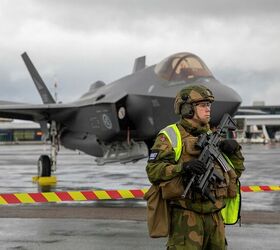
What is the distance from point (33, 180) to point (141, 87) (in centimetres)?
531

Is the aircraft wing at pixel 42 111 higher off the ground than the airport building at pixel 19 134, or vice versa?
the aircraft wing at pixel 42 111

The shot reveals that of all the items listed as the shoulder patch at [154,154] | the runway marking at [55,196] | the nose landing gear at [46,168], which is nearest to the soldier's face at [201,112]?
the shoulder patch at [154,154]

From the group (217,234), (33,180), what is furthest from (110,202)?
(217,234)

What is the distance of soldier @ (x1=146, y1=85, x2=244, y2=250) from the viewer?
388 centimetres

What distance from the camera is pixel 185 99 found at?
4172 mm

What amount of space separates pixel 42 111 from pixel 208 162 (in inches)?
485

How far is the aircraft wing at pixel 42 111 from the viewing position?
A: 601 inches

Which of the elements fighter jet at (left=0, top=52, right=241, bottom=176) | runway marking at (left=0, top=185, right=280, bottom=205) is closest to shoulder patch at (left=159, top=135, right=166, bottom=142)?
runway marking at (left=0, top=185, right=280, bottom=205)

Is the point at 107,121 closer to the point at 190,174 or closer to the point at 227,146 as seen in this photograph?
the point at 227,146

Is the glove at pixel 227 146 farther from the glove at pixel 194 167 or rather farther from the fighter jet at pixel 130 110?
the fighter jet at pixel 130 110

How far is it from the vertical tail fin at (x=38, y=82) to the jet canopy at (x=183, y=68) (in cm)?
825

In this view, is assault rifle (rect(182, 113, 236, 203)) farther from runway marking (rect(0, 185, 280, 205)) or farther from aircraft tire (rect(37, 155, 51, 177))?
aircraft tire (rect(37, 155, 51, 177))

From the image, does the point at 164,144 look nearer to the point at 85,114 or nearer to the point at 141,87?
the point at 141,87

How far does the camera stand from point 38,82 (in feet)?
64.6
